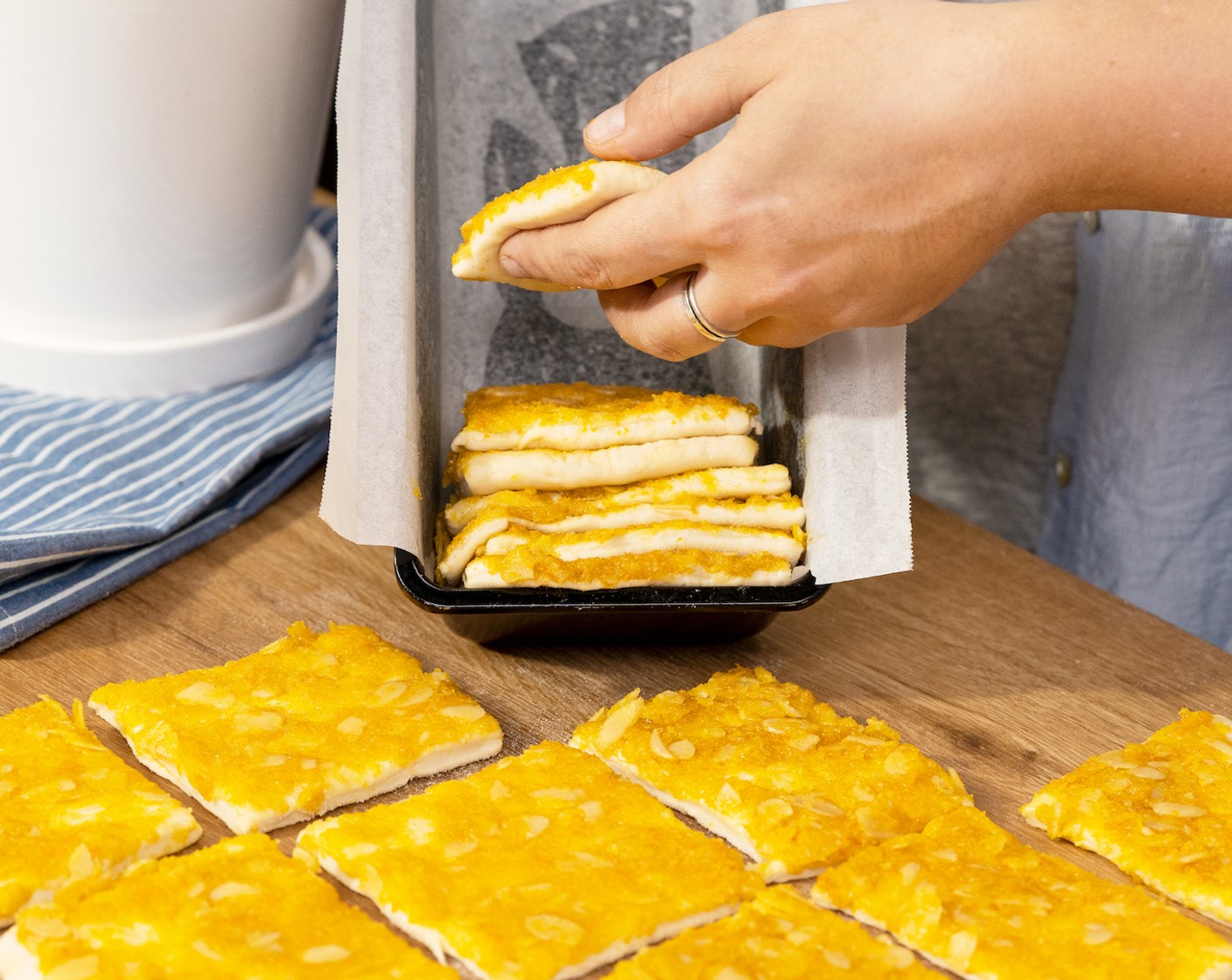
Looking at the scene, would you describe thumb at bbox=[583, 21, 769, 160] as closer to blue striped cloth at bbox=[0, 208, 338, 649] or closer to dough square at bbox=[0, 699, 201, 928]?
blue striped cloth at bbox=[0, 208, 338, 649]

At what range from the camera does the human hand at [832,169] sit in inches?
48.4

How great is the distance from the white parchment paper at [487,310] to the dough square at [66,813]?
1.09 ft

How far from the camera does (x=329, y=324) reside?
2.18 m

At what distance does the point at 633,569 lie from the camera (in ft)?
4.43

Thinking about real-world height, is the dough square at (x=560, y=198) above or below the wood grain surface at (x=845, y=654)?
above

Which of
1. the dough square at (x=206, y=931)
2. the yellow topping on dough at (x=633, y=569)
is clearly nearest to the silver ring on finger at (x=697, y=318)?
the yellow topping on dough at (x=633, y=569)

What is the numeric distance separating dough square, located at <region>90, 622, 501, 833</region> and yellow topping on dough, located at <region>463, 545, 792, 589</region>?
0.15 meters

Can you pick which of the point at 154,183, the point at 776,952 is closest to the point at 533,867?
the point at 776,952

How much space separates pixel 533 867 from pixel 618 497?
1.61ft

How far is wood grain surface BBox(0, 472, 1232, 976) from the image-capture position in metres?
1.38

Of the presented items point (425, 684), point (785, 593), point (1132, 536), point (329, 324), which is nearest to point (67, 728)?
point (425, 684)

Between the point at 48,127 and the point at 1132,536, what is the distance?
165 cm

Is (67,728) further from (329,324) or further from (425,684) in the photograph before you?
(329,324)

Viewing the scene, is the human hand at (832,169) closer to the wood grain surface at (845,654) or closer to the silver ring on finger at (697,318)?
the silver ring on finger at (697,318)
